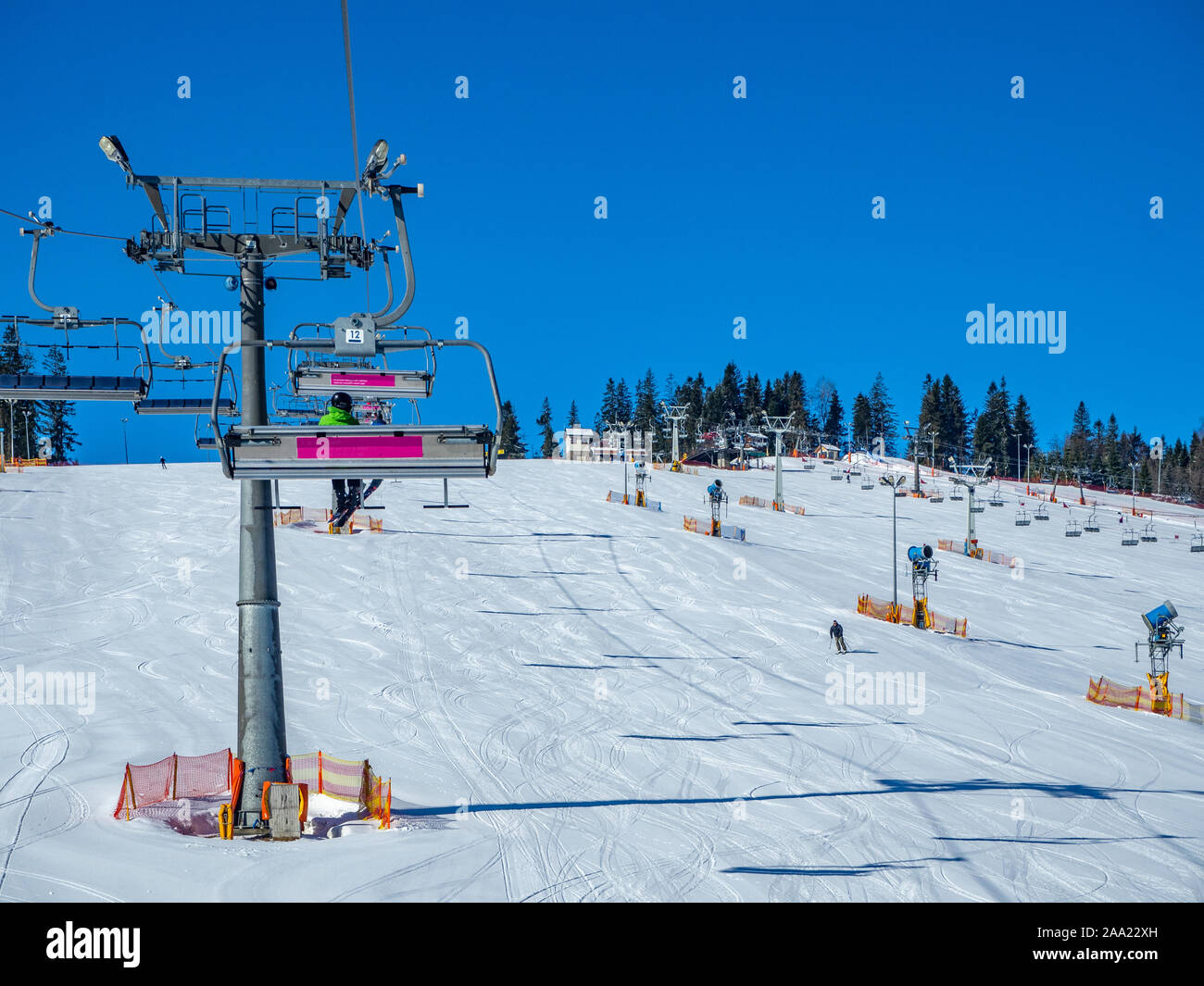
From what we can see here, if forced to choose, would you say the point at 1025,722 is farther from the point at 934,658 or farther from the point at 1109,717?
the point at 934,658

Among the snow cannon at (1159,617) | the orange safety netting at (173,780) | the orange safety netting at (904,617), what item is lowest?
the orange safety netting at (904,617)

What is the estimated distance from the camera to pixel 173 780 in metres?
11.9

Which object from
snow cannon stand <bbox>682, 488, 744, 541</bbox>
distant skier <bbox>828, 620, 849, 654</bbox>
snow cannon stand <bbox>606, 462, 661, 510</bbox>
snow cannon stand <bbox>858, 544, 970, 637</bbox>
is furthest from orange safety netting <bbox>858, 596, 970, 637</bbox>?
snow cannon stand <bbox>606, 462, 661, 510</bbox>

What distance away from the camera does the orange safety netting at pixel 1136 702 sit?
2244 cm

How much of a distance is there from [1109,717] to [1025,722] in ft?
8.31

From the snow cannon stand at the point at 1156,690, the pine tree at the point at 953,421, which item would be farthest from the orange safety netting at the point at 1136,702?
the pine tree at the point at 953,421

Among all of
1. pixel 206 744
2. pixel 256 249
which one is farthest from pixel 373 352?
pixel 206 744

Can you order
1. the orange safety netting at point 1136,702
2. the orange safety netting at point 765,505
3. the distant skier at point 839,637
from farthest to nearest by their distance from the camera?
the orange safety netting at point 765,505, the distant skier at point 839,637, the orange safety netting at point 1136,702

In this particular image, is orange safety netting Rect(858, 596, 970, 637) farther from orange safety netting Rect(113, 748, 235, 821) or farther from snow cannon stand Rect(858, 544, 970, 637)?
orange safety netting Rect(113, 748, 235, 821)

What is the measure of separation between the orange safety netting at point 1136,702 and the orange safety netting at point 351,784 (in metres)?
18.2

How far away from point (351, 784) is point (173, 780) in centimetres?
214

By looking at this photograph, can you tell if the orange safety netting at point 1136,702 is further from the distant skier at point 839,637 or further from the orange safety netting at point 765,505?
the orange safety netting at point 765,505

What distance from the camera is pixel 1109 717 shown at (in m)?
21.8

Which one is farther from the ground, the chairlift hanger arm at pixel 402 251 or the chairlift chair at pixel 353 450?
the chairlift hanger arm at pixel 402 251
